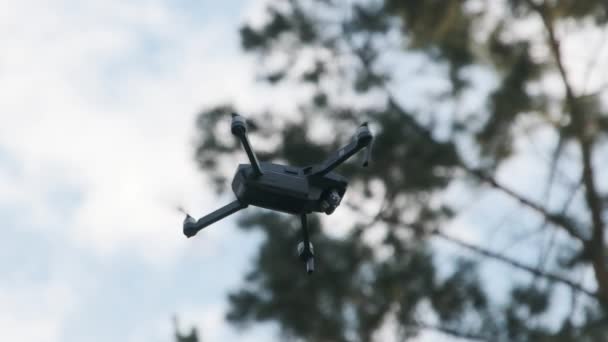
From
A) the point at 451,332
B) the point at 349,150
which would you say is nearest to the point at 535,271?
the point at 451,332

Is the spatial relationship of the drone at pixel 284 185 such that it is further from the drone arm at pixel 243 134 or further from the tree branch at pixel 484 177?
the tree branch at pixel 484 177

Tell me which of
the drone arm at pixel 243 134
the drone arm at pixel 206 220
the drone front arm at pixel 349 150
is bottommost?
the drone arm at pixel 206 220

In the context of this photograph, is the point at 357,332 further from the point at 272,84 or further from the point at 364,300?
the point at 272,84

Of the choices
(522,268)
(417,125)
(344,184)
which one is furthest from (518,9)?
(344,184)

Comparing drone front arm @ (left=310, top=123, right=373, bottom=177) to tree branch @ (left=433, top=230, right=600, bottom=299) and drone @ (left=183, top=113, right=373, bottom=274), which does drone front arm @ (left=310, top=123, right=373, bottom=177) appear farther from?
tree branch @ (left=433, top=230, right=600, bottom=299)

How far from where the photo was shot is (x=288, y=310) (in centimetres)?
1217

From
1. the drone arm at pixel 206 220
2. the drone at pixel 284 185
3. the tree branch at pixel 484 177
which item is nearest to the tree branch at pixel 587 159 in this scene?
the tree branch at pixel 484 177

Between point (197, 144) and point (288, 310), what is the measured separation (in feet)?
8.98

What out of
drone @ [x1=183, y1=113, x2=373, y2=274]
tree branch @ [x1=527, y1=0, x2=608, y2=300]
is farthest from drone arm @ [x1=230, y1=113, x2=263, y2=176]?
tree branch @ [x1=527, y1=0, x2=608, y2=300]

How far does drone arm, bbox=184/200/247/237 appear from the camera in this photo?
165 inches

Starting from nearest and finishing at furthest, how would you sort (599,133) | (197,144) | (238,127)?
(238,127), (599,133), (197,144)

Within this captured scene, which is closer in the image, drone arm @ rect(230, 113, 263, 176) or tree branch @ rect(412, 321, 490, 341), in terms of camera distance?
drone arm @ rect(230, 113, 263, 176)

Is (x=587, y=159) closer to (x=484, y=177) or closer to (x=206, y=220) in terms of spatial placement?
(x=484, y=177)

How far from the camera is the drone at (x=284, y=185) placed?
4.18m
